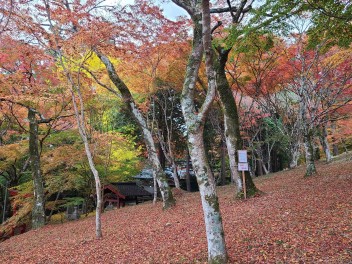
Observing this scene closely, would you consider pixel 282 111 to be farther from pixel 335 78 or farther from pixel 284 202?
pixel 284 202

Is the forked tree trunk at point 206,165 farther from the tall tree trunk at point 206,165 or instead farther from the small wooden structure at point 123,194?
the small wooden structure at point 123,194

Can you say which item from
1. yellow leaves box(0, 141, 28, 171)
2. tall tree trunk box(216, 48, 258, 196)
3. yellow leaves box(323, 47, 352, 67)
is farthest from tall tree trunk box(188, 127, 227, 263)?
yellow leaves box(0, 141, 28, 171)

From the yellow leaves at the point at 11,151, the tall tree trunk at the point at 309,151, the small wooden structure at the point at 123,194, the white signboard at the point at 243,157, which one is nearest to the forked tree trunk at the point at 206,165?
the white signboard at the point at 243,157

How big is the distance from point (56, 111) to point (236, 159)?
900 centimetres

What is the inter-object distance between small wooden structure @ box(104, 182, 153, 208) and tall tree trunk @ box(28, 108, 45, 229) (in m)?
6.93

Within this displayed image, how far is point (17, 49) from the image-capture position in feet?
32.7

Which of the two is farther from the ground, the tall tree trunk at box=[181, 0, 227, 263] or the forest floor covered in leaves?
the tall tree trunk at box=[181, 0, 227, 263]

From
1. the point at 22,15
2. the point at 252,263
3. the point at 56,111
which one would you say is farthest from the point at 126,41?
the point at 252,263

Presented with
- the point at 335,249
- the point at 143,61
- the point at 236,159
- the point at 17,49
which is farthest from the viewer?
the point at 143,61

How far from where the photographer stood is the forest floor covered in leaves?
4.40m

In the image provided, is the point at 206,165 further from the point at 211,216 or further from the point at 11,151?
the point at 11,151

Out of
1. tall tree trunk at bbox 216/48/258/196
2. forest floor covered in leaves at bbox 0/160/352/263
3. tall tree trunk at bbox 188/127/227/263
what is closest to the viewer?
tall tree trunk at bbox 188/127/227/263

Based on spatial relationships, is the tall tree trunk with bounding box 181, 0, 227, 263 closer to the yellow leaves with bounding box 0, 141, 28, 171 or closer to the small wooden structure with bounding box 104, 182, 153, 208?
the yellow leaves with bounding box 0, 141, 28, 171

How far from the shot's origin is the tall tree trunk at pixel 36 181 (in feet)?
41.4
